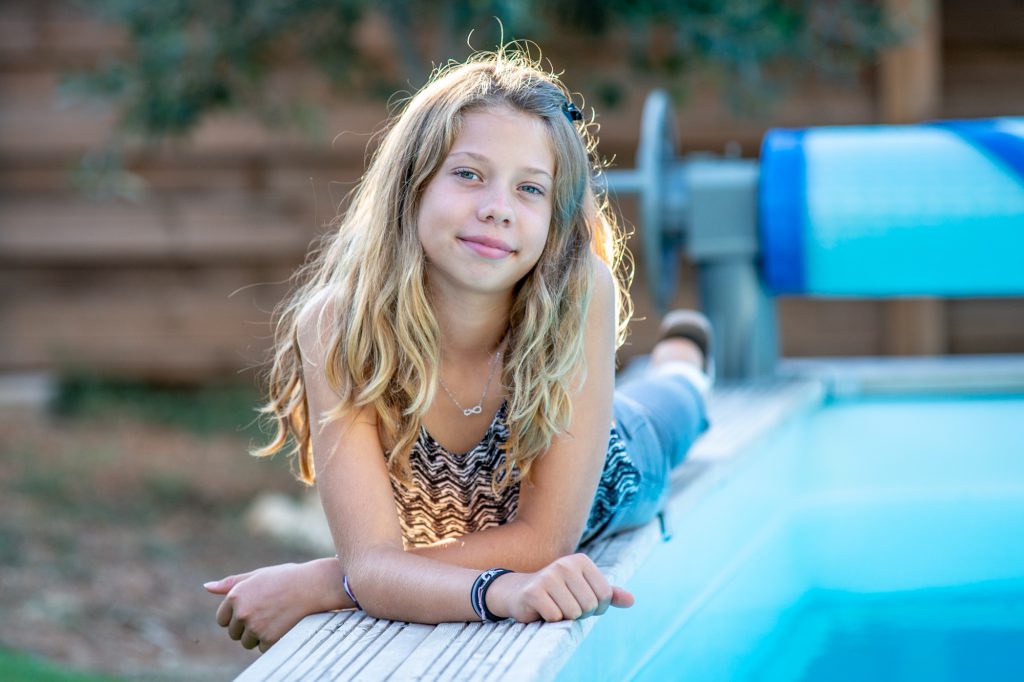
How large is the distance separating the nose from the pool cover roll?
63.1 inches

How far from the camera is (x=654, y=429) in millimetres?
2051

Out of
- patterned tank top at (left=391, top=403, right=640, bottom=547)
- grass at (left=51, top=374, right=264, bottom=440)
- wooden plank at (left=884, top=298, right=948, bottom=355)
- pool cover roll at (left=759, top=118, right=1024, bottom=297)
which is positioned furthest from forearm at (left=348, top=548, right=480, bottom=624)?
wooden plank at (left=884, top=298, right=948, bottom=355)

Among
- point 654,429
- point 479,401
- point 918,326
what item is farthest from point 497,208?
point 918,326

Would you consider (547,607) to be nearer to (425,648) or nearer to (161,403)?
(425,648)

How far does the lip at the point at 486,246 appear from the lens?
1.54 m

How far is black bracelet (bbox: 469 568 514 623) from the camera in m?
1.41

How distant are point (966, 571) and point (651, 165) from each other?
1264mm

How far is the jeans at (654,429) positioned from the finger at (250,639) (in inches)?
20.4

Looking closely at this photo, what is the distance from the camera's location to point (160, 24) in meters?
3.56

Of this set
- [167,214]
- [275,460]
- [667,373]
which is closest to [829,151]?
[667,373]

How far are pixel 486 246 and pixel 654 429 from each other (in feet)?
2.06

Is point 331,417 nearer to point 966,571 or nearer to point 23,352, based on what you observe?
point 966,571

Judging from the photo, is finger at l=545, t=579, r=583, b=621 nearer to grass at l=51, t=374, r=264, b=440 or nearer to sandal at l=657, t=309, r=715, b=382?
sandal at l=657, t=309, r=715, b=382

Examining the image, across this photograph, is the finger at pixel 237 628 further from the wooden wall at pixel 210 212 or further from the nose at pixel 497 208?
the wooden wall at pixel 210 212
